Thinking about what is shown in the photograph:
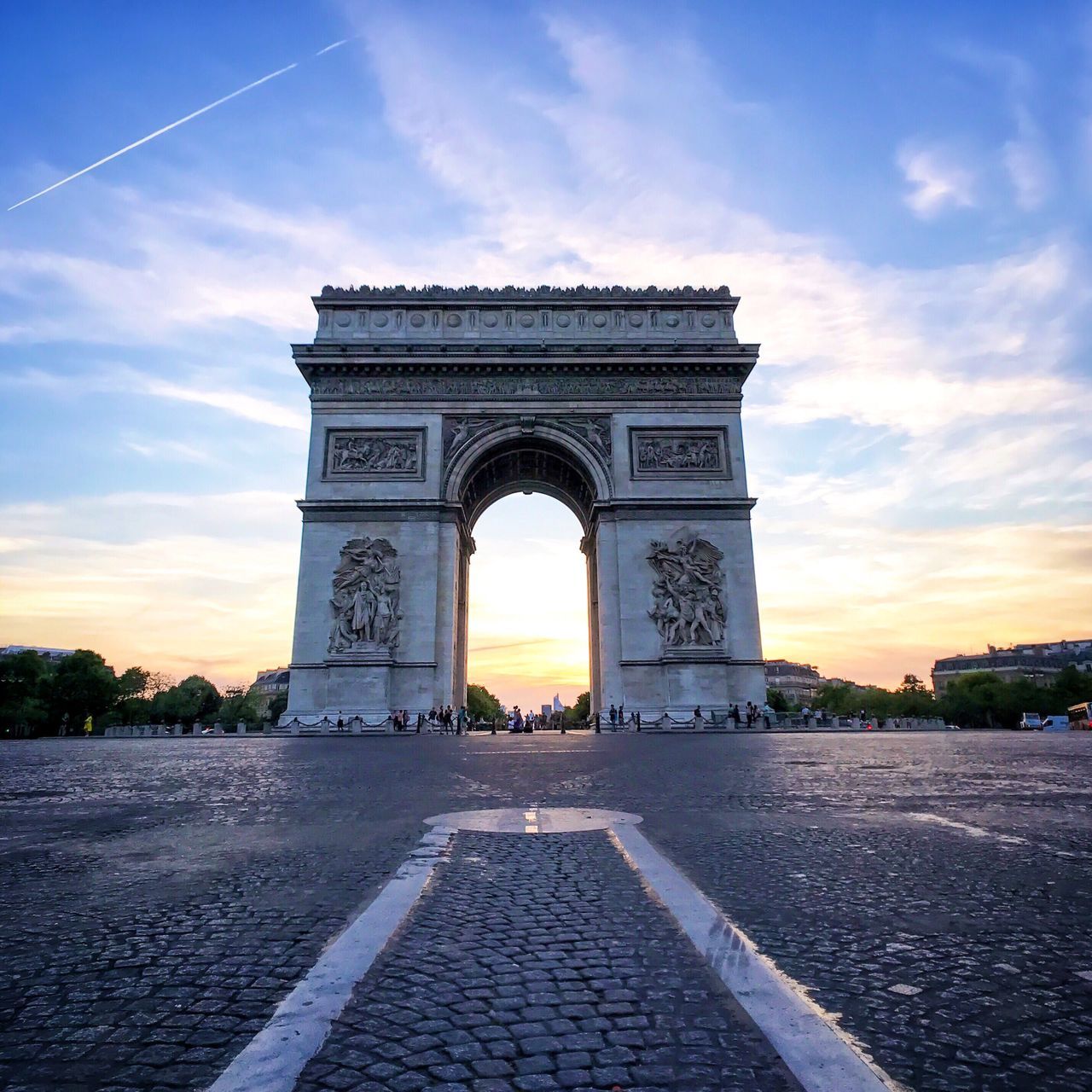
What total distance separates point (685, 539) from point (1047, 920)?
83.9ft

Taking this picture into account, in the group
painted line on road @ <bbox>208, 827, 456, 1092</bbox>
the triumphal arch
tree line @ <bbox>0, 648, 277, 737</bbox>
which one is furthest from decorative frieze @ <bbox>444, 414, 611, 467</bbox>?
painted line on road @ <bbox>208, 827, 456, 1092</bbox>

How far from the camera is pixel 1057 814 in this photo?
485 cm

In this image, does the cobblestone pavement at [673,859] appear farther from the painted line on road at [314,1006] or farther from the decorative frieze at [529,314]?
the decorative frieze at [529,314]

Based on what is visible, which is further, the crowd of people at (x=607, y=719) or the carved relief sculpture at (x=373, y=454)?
the carved relief sculpture at (x=373, y=454)

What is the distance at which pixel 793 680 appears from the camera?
5226 inches

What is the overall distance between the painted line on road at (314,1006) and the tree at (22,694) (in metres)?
59.4

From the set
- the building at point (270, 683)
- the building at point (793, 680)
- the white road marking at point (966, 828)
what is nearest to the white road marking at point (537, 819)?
the white road marking at point (966, 828)

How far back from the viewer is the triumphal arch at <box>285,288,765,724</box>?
26.4m

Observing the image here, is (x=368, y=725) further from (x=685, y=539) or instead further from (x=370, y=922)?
(x=370, y=922)

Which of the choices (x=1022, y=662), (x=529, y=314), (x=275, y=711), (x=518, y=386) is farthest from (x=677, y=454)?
(x=1022, y=662)

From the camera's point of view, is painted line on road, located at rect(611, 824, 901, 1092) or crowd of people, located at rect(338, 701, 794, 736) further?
crowd of people, located at rect(338, 701, 794, 736)

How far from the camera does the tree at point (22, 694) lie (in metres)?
51.3

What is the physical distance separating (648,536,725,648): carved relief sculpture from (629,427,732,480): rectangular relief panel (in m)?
2.73

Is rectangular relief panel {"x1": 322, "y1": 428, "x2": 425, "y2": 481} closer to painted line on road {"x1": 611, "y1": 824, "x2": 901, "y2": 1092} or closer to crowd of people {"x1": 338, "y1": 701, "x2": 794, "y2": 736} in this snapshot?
crowd of people {"x1": 338, "y1": 701, "x2": 794, "y2": 736}
